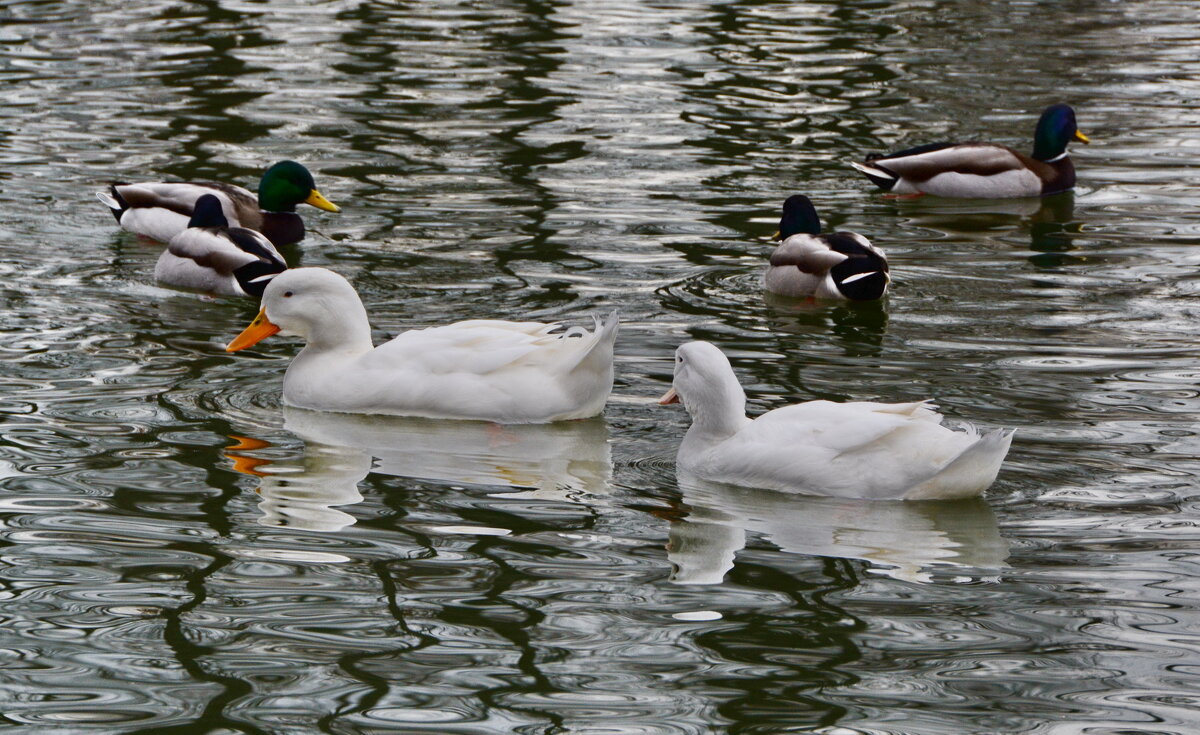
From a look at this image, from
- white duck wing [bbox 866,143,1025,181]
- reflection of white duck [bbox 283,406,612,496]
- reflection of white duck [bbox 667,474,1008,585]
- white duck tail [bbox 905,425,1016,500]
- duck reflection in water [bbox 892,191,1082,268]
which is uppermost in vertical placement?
white duck wing [bbox 866,143,1025,181]

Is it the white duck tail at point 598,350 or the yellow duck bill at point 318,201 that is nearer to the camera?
the white duck tail at point 598,350

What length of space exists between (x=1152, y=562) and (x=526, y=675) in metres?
2.60

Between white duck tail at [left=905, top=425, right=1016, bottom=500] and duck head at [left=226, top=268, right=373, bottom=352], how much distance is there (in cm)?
322

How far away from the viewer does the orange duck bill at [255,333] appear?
1009 cm

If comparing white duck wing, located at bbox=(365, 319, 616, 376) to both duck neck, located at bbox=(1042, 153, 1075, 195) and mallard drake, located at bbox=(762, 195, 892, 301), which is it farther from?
duck neck, located at bbox=(1042, 153, 1075, 195)

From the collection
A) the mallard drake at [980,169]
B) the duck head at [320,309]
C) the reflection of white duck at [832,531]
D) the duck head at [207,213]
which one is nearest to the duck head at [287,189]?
the duck head at [207,213]

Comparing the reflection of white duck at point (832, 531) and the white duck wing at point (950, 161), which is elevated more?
the white duck wing at point (950, 161)

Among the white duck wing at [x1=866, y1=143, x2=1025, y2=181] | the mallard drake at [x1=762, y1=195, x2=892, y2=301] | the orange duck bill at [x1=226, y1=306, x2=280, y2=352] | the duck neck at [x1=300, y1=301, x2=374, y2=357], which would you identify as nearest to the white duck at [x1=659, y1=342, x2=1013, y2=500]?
the duck neck at [x1=300, y1=301, x2=374, y2=357]

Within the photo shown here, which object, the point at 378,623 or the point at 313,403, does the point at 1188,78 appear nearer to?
the point at 313,403

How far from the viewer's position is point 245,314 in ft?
40.1

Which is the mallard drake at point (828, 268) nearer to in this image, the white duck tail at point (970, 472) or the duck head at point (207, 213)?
the duck head at point (207, 213)

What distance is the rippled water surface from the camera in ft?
20.5

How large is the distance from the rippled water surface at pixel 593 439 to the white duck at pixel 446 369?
0.14m

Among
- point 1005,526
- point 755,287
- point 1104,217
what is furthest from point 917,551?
point 1104,217
